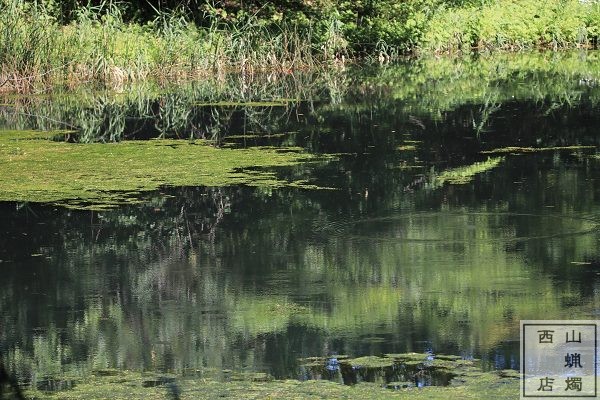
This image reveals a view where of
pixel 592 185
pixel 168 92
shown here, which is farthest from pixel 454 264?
pixel 168 92

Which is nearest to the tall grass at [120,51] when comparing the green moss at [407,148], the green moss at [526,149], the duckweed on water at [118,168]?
the duckweed on water at [118,168]

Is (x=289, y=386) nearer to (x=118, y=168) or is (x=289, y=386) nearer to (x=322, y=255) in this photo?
(x=322, y=255)

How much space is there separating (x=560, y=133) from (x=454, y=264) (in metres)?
5.22

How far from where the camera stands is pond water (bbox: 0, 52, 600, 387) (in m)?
5.16

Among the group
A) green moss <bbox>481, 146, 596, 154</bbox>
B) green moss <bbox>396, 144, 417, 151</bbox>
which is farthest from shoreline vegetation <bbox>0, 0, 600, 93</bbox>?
green moss <bbox>481, 146, 596, 154</bbox>

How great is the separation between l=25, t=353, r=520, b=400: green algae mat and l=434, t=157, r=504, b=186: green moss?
13.2 feet

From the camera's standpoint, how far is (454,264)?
20.9ft

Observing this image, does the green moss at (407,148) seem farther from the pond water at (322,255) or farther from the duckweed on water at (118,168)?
the duckweed on water at (118,168)

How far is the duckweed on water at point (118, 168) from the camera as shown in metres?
8.62

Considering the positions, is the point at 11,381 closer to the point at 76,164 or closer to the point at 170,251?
the point at 170,251

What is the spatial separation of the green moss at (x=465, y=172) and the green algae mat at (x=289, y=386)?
403 centimetres

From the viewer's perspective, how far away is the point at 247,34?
18.3 m

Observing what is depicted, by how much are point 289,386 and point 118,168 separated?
5.33m

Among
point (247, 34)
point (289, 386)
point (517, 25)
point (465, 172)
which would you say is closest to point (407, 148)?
point (465, 172)
